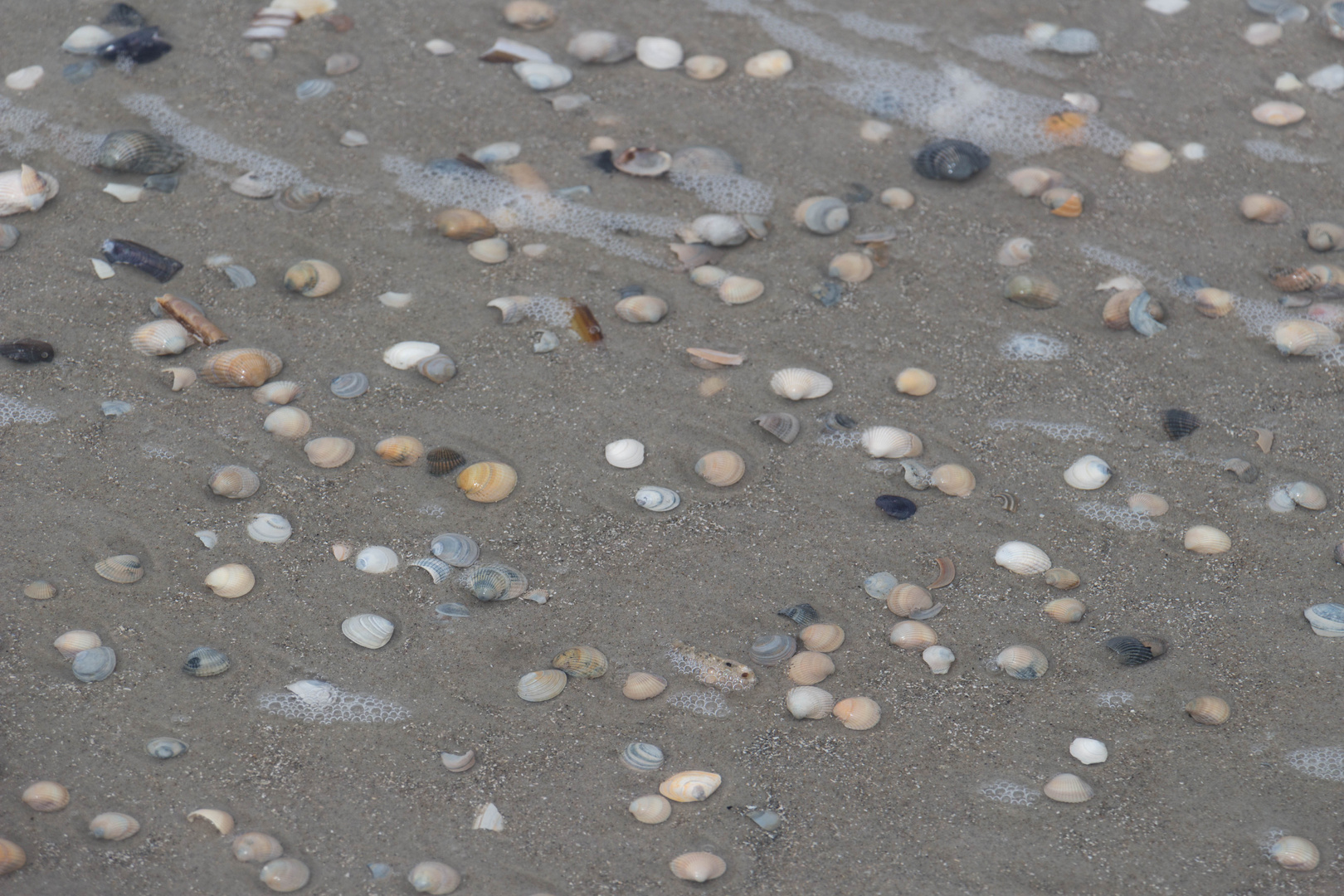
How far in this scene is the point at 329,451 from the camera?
2.97 meters

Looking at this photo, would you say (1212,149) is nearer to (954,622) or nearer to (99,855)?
(954,622)

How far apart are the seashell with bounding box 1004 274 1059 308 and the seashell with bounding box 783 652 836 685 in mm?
1557

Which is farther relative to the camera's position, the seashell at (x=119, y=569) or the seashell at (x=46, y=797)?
the seashell at (x=119, y=569)

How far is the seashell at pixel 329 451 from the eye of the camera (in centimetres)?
297

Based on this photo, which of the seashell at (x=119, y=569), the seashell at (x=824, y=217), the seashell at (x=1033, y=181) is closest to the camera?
the seashell at (x=119, y=569)

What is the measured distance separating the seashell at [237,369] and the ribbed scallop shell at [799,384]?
5.07 ft

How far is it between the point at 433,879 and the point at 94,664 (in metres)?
1.00

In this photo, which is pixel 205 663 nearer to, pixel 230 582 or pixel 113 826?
pixel 230 582

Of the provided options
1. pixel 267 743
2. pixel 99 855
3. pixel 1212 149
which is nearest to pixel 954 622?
pixel 267 743

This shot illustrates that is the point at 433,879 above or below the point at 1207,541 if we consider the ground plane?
below

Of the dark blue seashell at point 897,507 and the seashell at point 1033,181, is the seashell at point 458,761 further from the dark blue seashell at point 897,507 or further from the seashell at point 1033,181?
the seashell at point 1033,181

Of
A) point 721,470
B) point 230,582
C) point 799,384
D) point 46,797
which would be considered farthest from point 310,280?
point 46,797

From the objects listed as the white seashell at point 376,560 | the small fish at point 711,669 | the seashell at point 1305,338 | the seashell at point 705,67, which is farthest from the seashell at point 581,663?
the seashell at point 705,67

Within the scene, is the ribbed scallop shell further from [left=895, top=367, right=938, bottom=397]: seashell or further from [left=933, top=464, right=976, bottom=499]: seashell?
[left=933, top=464, right=976, bottom=499]: seashell
